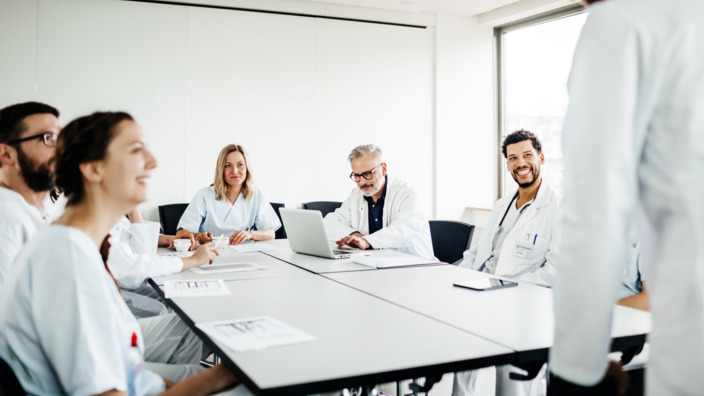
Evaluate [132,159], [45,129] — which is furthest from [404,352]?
[45,129]

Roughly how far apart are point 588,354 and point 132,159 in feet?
3.80

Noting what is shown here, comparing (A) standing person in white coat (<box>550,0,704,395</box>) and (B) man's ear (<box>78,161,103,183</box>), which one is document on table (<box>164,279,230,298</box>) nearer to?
(B) man's ear (<box>78,161,103,183</box>)

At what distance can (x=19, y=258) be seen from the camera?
1310 mm

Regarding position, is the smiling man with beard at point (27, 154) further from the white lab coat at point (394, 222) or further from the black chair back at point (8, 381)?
the white lab coat at point (394, 222)

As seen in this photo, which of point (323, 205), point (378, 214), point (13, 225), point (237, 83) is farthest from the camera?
point (323, 205)

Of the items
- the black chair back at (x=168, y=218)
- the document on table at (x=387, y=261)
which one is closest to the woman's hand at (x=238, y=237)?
the document on table at (x=387, y=261)

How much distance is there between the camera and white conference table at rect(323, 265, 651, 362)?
5.20 feet

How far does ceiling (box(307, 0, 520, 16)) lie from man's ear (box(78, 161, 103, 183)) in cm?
441

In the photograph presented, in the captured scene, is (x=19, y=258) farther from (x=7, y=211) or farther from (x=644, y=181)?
(x=644, y=181)

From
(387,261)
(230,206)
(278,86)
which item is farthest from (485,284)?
(278,86)

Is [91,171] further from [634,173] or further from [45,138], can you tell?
[634,173]

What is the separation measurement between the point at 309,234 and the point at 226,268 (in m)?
0.56

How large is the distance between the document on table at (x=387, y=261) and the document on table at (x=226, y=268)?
504mm

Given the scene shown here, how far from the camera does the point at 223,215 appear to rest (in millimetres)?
4285
